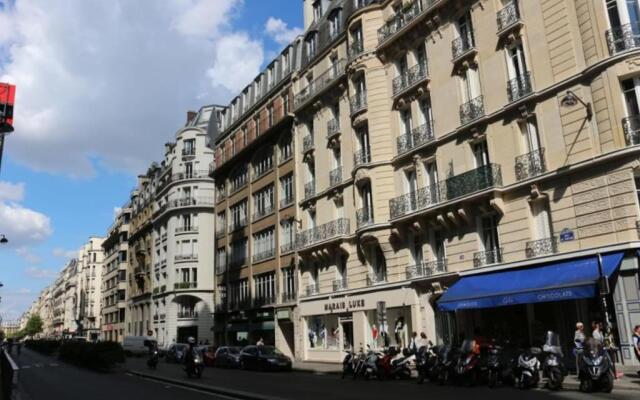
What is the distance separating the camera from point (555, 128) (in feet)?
65.9

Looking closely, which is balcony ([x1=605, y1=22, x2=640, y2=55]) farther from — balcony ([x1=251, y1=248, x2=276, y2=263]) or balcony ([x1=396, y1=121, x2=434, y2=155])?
balcony ([x1=251, y1=248, x2=276, y2=263])

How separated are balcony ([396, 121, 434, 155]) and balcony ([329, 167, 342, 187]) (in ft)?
17.0

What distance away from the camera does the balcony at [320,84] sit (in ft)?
107

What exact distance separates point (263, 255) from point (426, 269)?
58.5 ft

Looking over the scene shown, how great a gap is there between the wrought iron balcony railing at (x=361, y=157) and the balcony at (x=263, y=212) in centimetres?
1142

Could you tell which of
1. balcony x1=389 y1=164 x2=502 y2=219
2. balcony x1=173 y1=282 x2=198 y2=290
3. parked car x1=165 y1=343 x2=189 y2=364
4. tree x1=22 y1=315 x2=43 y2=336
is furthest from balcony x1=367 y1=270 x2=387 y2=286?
tree x1=22 y1=315 x2=43 y2=336

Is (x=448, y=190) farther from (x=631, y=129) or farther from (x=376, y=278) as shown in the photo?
(x=631, y=129)

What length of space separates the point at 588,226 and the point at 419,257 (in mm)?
8763

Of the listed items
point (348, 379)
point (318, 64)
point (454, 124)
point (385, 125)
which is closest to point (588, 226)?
point (454, 124)

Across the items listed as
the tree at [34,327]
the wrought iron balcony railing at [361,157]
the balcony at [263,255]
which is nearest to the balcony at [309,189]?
the wrought iron balcony railing at [361,157]

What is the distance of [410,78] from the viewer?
90.0 ft

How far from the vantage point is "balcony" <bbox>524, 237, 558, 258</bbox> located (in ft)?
64.5

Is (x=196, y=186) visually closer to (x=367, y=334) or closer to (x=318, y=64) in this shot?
(x=318, y=64)

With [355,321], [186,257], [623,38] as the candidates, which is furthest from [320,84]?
[186,257]
